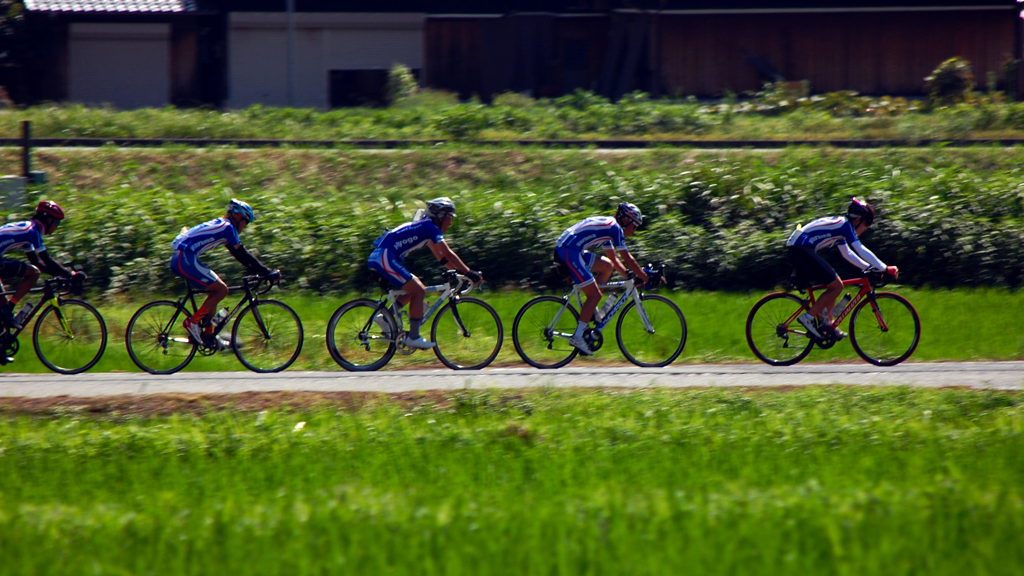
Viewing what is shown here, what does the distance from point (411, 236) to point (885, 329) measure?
530cm

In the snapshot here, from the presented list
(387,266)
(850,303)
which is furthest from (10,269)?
(850,303)

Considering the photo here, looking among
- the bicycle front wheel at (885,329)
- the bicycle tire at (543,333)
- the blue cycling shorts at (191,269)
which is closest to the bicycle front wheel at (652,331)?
the bicycle tire at (543,333)

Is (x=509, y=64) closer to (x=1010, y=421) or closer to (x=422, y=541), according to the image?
(x=1010, y=421)

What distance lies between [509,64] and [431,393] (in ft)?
78.5

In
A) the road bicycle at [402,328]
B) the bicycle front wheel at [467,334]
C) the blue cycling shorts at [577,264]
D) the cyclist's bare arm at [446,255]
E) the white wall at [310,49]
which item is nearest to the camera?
the cyclist's bare arm at [446,255]

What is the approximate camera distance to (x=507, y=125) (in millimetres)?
23344

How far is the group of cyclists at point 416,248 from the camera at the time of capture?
10.1 m

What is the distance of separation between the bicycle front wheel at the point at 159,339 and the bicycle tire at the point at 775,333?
6132 millimetres

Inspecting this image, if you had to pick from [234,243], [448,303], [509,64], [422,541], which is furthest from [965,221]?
[509,64]

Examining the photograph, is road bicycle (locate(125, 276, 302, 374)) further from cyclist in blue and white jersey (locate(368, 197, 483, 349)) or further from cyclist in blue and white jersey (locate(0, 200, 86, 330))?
Answer: cyclist in blue and white jersey (locate(368, 197, 483, 349))

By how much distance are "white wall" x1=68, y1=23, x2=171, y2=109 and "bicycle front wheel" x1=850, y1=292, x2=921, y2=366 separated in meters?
26.5

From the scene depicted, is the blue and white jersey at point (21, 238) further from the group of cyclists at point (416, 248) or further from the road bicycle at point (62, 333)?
the road bicycle at point (62, 333)

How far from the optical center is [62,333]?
10.6m

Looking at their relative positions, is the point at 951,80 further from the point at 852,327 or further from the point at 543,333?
the point at 543,333
